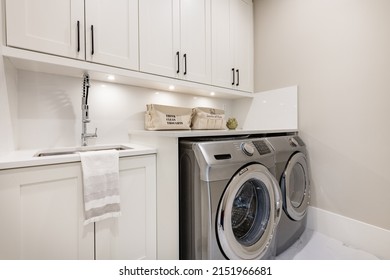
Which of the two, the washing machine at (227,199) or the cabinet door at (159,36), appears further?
the cabinet door at (159,36)

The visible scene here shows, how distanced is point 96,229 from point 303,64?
213 centimetres

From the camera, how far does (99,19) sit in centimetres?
120

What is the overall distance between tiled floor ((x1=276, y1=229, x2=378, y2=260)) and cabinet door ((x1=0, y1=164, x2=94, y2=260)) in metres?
1.34

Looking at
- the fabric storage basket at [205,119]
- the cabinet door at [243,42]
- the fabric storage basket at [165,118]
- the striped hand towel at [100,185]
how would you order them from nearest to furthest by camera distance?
the striped hand towel at [100,185] < the fabric storage basket at [165,118] < the fabric storage basket at [205,119] < the cabinet door at [243,42]

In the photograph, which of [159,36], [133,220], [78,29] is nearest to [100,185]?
[133,220]

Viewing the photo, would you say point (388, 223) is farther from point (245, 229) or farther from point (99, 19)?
point (99, 19)

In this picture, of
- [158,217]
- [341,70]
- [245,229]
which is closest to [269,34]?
[341,70]

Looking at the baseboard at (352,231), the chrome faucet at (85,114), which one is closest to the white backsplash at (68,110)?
the chrome faucet at (85,114)

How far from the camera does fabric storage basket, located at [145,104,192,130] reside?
60.2 inches

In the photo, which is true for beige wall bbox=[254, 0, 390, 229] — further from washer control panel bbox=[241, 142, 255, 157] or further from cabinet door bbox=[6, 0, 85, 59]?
cabinet door bbox=[6, 0, 85, 59]

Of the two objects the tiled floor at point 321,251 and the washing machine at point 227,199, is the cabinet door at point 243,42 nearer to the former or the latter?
the washing machine at point 227,199

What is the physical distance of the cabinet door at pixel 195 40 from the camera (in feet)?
5.26

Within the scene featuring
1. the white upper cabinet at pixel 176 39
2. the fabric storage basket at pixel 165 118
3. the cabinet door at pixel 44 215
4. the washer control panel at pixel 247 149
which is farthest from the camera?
the fabric storage basket at pixel 165 118

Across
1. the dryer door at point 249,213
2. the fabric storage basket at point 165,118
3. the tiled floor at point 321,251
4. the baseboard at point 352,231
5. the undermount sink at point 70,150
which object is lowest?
the tiled floor at point 321,251
